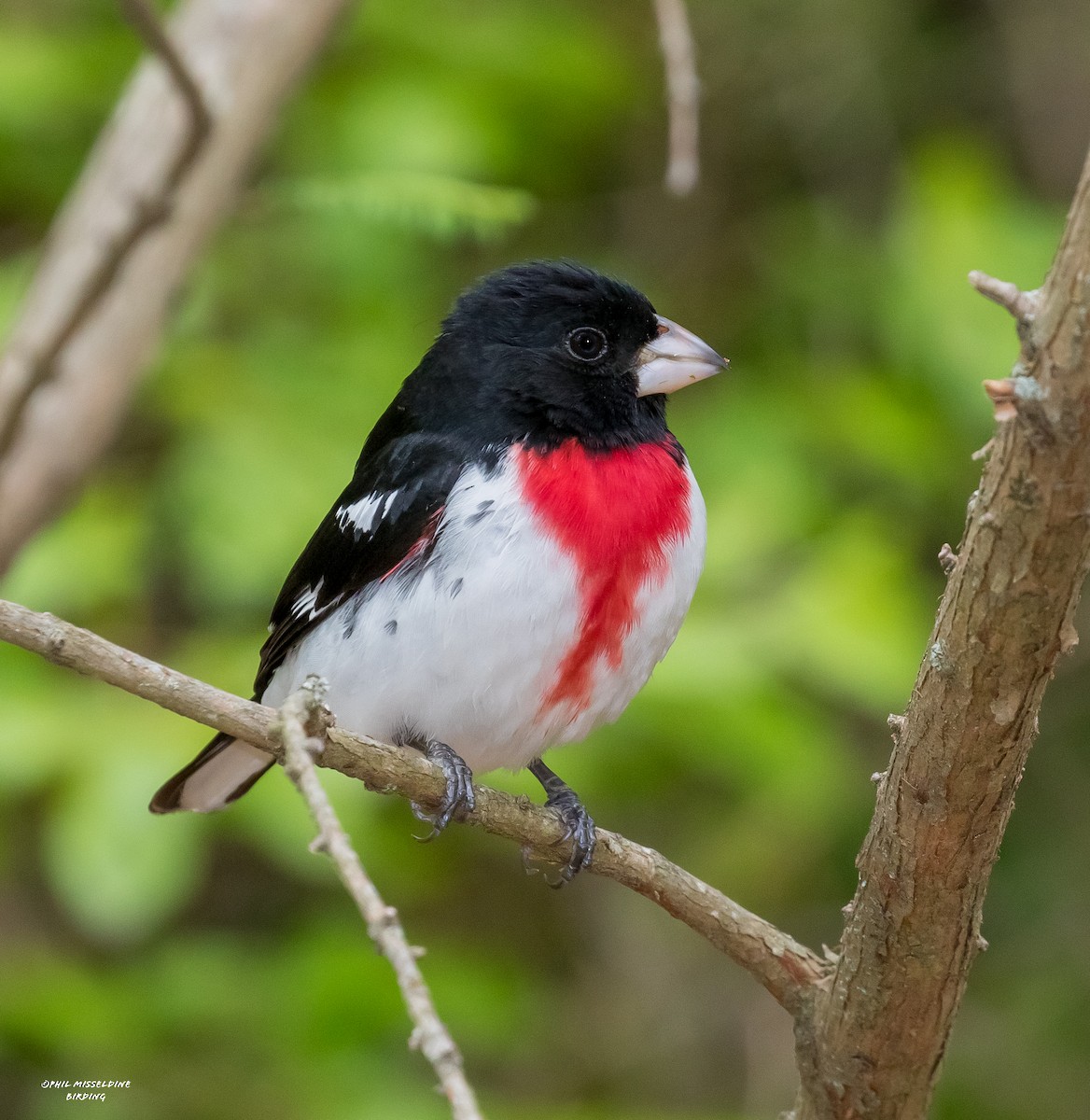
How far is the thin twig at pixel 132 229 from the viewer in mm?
2400

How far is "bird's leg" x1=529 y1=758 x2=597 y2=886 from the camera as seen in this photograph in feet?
7.84

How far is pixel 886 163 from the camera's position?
16.0 feet

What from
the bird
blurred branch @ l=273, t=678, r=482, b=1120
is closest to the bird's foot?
the bird

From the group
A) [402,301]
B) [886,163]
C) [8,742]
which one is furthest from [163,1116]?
[886,163]

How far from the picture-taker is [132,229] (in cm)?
239

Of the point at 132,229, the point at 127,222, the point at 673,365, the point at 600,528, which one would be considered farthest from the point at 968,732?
the point at 127,222

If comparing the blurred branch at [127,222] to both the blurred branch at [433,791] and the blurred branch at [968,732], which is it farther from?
the blurred branch at [968,732]

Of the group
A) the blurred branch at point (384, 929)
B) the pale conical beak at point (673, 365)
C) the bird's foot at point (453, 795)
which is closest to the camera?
the blurred branch at point (384, 929)

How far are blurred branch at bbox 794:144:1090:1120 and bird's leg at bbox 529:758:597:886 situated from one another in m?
0.41

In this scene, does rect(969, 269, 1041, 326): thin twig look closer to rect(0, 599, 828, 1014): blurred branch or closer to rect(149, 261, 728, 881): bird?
rect(0, 599, 828, 1014): blurred branch

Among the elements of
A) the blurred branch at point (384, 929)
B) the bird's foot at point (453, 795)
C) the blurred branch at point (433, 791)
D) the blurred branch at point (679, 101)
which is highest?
the blurred branch at point (679, 101)

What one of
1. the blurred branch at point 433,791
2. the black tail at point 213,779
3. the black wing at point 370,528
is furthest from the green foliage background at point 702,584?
the blurred branch at point 433,791

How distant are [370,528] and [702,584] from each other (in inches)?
35.1

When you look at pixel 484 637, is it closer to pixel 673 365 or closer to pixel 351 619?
pixel 351 619
